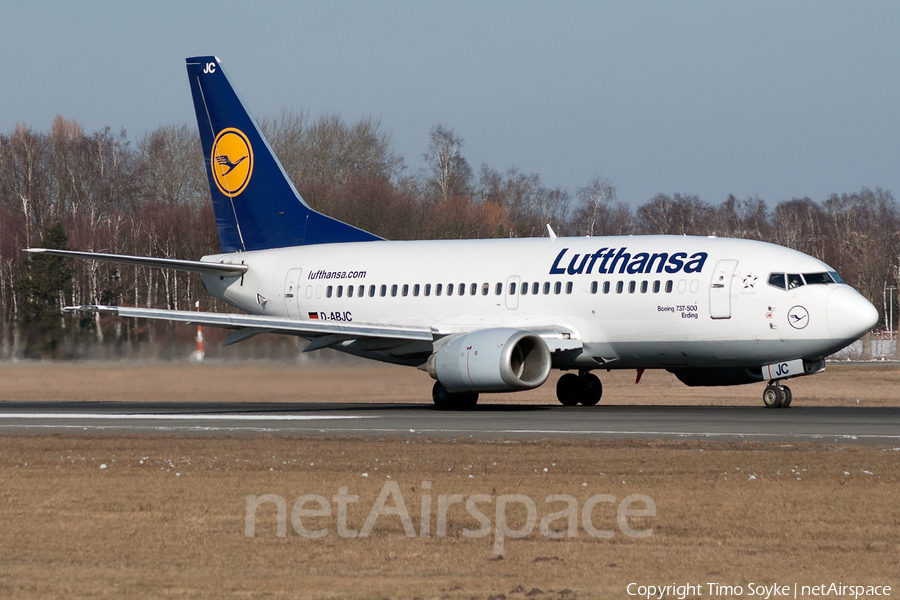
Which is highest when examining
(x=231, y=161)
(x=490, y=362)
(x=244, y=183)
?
(x=231, y=161)

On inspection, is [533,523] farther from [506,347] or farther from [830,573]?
[506,347]

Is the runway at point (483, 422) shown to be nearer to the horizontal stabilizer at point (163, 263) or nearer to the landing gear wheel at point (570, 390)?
the landing gear wheel at point (570, 390)

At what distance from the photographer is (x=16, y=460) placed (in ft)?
49.1

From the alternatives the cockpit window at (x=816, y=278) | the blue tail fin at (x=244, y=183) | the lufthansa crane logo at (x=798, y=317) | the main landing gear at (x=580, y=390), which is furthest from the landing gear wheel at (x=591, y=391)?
the blue tail fin at (x=244, y=183)

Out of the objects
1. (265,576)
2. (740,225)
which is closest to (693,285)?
(265,576)

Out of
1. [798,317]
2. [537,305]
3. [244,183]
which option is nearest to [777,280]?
[798,317]

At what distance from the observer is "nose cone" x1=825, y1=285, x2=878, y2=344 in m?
23.2

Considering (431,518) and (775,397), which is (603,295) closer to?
(775,397)

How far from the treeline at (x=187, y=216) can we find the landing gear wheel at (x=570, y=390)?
9567mm

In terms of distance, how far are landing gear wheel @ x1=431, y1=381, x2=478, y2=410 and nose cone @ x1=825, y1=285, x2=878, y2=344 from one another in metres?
7.53

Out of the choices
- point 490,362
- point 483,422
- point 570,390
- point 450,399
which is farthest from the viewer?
point 570,390

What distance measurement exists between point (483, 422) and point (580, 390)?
7618mm

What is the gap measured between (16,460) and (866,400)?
880 inches

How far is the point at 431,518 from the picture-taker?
10.1m
